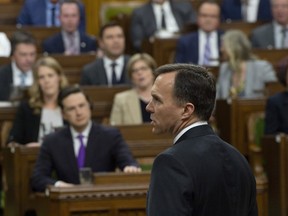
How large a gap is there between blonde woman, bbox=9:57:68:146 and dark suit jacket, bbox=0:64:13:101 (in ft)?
4.16

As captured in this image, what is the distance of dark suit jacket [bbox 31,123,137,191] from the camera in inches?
256

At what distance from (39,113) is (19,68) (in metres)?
1.58

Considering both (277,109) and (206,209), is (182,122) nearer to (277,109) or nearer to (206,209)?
(206,209)

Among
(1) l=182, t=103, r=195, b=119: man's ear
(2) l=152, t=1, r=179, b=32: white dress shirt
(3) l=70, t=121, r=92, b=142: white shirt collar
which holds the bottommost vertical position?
(3) l=70, t=121, r=92, b=142: white shirt collar

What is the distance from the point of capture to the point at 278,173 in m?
7.02

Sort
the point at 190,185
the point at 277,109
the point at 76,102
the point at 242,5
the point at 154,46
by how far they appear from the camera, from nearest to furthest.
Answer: the point at 190,185 < the point at 76,102 < the point at 277,109 < the point at 154,46 < the point at 242,5

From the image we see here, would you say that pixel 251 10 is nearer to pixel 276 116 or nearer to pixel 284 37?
pixel 284 37

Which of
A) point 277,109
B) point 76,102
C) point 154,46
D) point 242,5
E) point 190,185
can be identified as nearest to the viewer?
point 190,185

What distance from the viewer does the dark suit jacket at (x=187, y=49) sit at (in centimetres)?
1010

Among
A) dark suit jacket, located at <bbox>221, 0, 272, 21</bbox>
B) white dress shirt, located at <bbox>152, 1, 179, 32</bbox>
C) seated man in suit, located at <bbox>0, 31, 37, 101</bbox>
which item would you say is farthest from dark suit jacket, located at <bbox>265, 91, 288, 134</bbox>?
dark suit jacket, located at <bbox>221, 0, 272, 21</bbox>

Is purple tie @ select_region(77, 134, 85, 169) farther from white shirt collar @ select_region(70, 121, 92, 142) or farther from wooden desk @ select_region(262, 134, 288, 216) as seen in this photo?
wooden desk @ select_region(262, 134, 288, 216)

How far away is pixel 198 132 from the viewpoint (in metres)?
3.24

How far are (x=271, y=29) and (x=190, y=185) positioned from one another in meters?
7.51

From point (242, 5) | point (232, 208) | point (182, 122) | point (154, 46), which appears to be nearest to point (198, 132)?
point (182, 122)
